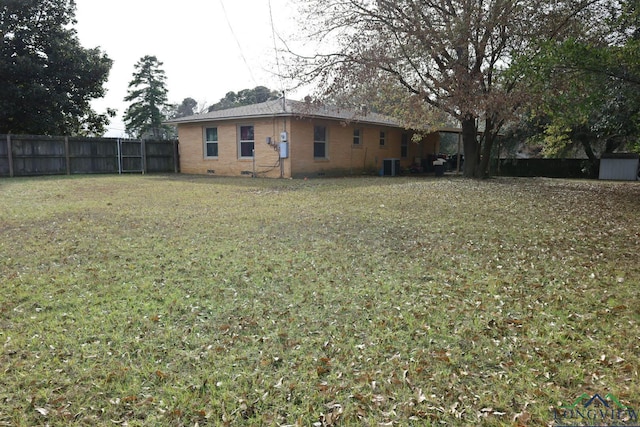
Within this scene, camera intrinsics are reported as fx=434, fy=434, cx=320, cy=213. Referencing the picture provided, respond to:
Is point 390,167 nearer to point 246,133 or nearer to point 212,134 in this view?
point 246,133

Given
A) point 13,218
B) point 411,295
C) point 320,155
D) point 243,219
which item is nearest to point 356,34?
point 320,155

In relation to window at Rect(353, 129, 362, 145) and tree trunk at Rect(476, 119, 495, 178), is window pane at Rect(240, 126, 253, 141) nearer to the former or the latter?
window at Rect(353, 129, 362, 145)

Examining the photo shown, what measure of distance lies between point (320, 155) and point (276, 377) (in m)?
15.9

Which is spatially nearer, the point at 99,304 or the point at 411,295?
the point at 99,304

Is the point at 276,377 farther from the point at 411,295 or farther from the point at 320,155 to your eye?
the point at 320,155

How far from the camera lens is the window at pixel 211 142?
19.4 m

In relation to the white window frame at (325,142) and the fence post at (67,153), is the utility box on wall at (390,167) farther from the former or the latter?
the fence post at (67,153)

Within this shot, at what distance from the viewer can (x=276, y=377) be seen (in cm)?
265

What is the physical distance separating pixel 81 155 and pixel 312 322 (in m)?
18.6

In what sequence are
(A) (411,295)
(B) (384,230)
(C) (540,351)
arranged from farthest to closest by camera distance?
(B) (384,230)
(A) (411,295)
(C) (540,351)

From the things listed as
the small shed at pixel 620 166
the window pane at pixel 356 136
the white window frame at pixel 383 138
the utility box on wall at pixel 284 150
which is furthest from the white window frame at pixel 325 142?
the small shed at pixel 620 166

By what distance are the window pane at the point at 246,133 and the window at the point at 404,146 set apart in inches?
337

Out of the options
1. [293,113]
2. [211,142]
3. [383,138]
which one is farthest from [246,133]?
[383,138]

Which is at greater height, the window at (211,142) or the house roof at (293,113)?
the house roof at (293,113)
